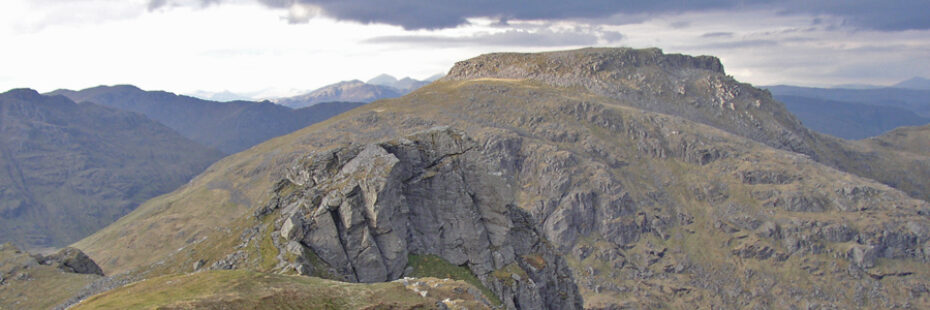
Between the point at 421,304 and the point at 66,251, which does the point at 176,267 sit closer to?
the point at 66,251

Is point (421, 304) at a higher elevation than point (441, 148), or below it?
below

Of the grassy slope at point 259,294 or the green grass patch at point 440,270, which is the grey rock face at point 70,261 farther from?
the green grass patch at point 440,270

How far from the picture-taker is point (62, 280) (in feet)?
227

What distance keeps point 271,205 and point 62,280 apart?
29820mm

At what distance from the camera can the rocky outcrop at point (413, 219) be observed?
60.4 metres

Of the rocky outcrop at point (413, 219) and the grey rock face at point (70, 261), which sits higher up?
the rocky outcrop at point (413, 219)

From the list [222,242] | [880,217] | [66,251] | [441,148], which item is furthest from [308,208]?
[880,217]

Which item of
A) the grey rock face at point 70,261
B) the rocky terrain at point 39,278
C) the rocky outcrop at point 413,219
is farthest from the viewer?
the grey rock face at point 70,261

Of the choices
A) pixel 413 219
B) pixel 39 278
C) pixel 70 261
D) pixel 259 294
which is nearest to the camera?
pixel 259 294

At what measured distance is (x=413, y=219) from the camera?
68938mm

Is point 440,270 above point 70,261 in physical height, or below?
above

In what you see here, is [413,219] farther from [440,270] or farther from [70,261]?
[70,261]

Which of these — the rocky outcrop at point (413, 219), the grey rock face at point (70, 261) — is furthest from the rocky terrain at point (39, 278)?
the rocky outcrop at point (413, 219)

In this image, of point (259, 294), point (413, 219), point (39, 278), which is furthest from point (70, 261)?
point (259, 294)
